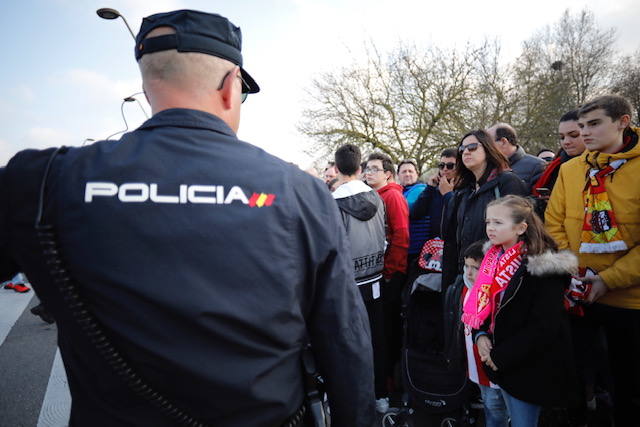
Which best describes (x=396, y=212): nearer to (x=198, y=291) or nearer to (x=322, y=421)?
(x=322, y=421)

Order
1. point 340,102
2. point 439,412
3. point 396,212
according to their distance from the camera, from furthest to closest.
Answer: point 340,102 < point 396,212 < point 439,412

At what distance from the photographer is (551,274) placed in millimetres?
2277

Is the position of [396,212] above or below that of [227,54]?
below

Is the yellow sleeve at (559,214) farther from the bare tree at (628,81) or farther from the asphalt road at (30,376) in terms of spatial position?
the bare tree at (628,81)

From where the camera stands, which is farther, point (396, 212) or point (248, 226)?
point (396, 212)

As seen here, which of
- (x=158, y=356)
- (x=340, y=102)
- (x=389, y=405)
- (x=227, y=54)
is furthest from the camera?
(x=340, y=102)

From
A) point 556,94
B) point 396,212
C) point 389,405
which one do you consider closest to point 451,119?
point 556,94

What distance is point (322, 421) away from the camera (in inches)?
48.0

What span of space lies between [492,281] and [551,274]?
0.34 metres

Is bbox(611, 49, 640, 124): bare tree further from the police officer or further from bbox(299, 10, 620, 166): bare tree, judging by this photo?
the police officer

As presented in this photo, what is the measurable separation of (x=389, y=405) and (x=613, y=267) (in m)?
2.31

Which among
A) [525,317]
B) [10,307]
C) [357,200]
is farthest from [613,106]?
[10,307]

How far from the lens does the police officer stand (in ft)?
3.14

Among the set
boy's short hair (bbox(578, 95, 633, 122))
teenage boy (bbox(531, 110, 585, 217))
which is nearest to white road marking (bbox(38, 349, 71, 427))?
teenage boy (bbox(531, 110, 585, 217))
